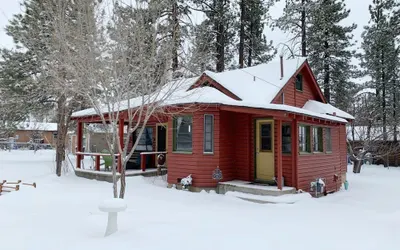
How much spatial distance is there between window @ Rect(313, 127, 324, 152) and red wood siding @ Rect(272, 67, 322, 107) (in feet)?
5.03

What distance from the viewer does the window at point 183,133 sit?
9977mm

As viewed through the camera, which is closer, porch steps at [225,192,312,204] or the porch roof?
porch steps at [225,192,312,204]

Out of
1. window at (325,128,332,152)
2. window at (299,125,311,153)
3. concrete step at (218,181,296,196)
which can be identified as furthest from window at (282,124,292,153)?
window at (325,128,332,152)

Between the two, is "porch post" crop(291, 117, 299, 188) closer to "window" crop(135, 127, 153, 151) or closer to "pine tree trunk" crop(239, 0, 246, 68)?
"window" crop(135, 127, 153, 151)

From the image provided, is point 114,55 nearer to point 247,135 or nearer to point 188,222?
point 188,222

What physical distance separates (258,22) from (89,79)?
56.2 ft

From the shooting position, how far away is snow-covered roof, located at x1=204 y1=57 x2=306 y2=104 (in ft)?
35.4

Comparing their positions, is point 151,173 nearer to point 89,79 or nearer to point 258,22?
point 89,79

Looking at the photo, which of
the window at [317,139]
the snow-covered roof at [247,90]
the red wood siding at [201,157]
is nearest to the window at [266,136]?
the snow-covered roof at [247,90]

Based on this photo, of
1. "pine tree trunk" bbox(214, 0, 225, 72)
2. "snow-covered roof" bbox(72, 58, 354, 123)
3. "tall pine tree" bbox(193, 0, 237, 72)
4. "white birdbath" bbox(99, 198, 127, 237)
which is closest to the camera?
"white birdbath" bbox(99, 198, 127, 237)

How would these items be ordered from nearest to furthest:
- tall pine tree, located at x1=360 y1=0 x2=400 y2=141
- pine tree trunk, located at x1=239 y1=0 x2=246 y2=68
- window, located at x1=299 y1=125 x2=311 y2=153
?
window, located at x1=299 y1=125 x2=311 y2=153
pine tree trunk, located at x1=239 y1=0 x2=246 y2=68
tall pine tree, located at x1=360 y1=0 x2=400 y2=141

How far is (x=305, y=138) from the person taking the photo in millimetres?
10445

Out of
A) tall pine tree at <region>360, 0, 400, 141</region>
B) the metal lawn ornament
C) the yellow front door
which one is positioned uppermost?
tall pine tree at <region>360, 0, 400, 141</region>

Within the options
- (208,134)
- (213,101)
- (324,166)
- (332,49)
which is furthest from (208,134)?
(332,49)
